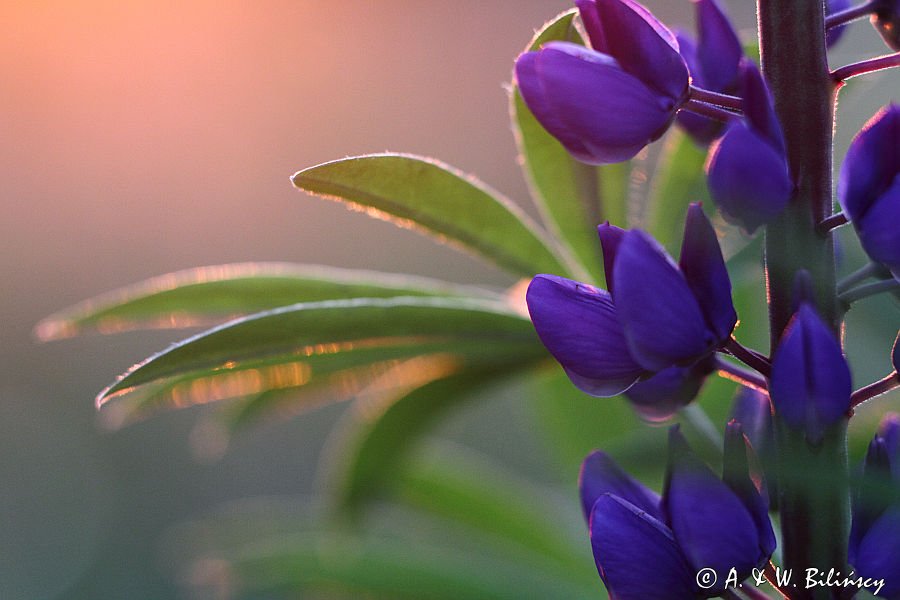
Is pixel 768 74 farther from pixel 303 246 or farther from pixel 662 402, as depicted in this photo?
pixel 303 246

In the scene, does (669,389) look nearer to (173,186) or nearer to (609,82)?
(609,82)

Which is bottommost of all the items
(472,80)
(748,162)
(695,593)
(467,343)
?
(695,593)

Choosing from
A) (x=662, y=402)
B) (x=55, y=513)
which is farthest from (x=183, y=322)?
(x=55, y=513)

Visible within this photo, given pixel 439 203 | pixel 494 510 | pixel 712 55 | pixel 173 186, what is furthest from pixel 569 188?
pixel 173 186

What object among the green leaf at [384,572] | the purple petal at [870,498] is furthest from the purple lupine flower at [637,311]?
the green leaf at [384,572]

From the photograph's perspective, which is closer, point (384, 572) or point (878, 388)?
point (878, 388)

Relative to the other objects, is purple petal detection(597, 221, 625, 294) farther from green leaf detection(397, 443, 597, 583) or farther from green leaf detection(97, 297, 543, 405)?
green leaf detection(397, 443, 597, 583)
